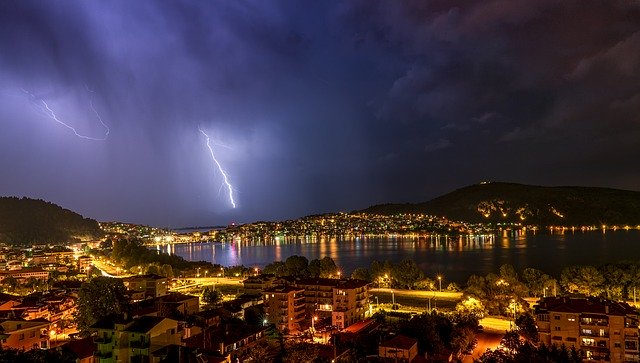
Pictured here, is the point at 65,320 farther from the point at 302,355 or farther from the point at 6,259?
the point at 6,259

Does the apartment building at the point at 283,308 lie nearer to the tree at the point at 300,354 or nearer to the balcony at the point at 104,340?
the tree at the point at 300,354

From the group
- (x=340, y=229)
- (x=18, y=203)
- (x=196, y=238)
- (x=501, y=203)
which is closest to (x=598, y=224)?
(x=501, y=203)

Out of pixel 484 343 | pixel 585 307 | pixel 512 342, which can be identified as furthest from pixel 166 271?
pixel 585 307

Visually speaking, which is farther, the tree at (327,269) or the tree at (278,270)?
the tree at (278,270)

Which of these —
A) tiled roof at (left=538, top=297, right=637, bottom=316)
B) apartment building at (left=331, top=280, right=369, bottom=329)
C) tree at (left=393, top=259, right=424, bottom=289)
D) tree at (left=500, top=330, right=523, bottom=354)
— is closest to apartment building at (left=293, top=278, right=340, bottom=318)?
apartment building at (left=331, top=280, right=369, bottom=329)

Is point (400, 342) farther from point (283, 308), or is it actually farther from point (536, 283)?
point (536, 283)

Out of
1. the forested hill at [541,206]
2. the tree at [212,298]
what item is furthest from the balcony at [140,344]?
the forested hill at [541,206]
